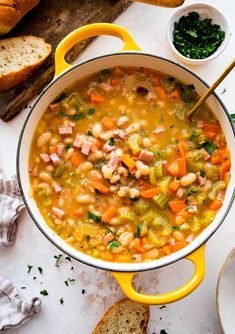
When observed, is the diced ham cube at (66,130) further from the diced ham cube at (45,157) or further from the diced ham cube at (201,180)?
the diced ham cube at (201,180)

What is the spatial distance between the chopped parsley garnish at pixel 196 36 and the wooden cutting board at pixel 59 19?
45cm

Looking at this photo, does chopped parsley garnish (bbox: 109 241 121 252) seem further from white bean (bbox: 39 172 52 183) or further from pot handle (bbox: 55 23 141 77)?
pot handle (bbox: 55 23 141 77)

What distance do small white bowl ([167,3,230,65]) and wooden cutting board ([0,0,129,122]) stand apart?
0.39m

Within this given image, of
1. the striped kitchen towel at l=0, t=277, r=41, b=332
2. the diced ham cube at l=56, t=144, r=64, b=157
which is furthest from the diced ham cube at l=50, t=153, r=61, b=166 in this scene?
the striped kitchen towel at l=0, t=277, r=41, b=332

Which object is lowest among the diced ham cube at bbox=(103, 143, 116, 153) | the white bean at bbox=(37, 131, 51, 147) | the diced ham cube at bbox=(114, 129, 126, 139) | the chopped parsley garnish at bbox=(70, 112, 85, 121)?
the diced ham cube at bbox=(103, 143, 116, 153)

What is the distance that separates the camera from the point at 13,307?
4.12m

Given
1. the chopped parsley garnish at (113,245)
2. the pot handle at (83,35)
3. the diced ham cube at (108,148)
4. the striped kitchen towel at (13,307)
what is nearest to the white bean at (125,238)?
the chopped parsley garnish at (113,245)

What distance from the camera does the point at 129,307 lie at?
4.09 metres

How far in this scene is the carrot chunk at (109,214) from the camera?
3.85 meters

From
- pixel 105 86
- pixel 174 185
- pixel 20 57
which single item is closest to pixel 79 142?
pixel 105 86

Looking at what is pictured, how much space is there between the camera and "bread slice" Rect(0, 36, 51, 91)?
163 inches

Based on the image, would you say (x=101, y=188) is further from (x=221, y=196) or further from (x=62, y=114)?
(x=221, y=196)

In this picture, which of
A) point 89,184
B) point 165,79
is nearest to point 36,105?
point 89,184

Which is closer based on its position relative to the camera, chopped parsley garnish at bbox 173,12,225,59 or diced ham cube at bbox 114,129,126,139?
diced ham cube at bbox 114,129,126,139
